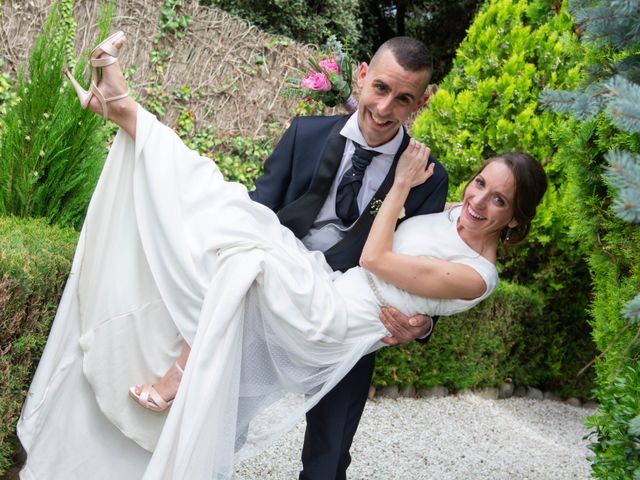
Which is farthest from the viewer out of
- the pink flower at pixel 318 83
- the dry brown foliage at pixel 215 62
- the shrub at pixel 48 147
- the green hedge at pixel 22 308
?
the dry brown foliage at pixel 215 62

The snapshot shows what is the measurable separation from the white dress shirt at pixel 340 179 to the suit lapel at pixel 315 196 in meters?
0.03

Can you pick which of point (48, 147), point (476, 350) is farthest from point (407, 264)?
point (476, 350)

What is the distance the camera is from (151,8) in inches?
300

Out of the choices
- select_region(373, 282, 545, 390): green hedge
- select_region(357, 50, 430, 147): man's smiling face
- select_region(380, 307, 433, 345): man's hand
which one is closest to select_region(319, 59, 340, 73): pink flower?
select_region(357, 50, 430, 147): man's smiling face

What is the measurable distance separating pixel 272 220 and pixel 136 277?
580 millimetres

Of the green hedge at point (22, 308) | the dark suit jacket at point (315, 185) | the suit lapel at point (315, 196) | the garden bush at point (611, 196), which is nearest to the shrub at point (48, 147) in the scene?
the green hedge at point (22, 308)

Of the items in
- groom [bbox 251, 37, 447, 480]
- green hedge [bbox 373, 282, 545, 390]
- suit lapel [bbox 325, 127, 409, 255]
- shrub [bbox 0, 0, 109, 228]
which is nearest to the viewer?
groom [bbox 251, 37, 447, 480]

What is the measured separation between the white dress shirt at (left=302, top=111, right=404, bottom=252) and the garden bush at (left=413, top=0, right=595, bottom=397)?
10.6ft

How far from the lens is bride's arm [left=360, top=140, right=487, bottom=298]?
3.06m

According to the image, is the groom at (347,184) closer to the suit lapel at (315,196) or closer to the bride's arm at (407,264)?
the suit lapel at (315,196)

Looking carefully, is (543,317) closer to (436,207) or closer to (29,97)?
(436,207)

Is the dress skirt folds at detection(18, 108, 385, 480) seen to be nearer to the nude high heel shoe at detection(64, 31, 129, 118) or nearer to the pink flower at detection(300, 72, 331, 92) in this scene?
the nude high heel shoe at detection(64, 31, 129, 118)

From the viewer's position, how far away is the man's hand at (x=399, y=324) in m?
3.11

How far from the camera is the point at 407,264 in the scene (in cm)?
307
